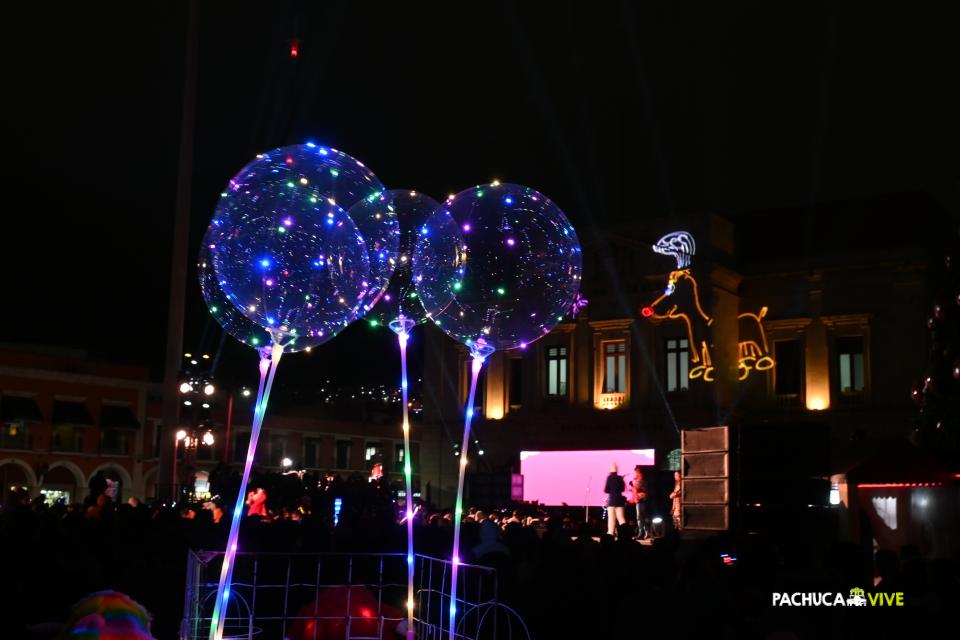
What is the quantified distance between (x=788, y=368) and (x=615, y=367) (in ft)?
19.5

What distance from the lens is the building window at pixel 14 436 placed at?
125 feet

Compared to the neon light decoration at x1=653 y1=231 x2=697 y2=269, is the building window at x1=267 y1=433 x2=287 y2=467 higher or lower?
lower

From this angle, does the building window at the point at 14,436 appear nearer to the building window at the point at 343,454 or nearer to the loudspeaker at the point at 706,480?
the building window at the point at 343,454

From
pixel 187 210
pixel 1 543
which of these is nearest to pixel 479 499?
pixel 187 210

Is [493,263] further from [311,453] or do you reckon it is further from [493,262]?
[311,453]

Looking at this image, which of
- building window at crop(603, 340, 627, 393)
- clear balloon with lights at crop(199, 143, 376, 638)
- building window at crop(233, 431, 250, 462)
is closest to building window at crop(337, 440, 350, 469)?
building window at crop(233, 431, 250, 462)

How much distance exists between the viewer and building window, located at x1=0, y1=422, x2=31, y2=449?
38219 mm

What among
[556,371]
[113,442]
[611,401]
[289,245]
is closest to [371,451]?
[113,442]

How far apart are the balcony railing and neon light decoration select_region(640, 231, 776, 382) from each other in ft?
8.99

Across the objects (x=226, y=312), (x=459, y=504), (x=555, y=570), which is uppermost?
(x=226, y=312)

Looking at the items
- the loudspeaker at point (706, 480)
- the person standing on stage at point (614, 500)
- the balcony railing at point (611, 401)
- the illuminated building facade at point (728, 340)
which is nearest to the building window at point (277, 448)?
the illuminated building facade at point (728, 340)

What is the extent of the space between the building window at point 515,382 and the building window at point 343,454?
20115 mm

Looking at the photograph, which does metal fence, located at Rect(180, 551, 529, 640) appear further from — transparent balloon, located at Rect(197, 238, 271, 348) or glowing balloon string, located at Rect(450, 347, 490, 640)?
transparent balloon, located at Rect(197, 238, 271, 348)

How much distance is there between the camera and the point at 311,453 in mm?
52719
